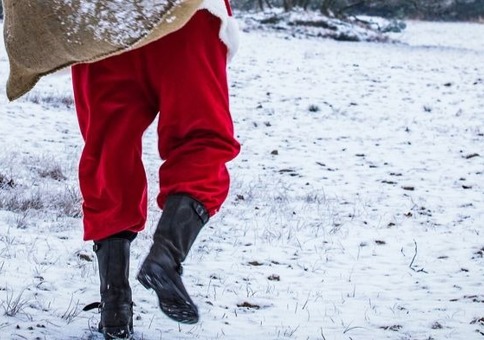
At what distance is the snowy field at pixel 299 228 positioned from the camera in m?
2.71

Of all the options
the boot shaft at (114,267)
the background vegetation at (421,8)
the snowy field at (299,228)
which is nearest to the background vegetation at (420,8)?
the background vegetation at (421,8)

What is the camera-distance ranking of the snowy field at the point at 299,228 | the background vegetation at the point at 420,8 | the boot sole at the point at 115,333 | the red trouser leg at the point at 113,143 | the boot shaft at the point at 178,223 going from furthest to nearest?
the background vegetation at the point at 420,8
the snowy field at the point at 299,228
the boot sole at the point at 115,333
the red trouser leg at the point at 113,143
the boot shaft at the point at 178,223

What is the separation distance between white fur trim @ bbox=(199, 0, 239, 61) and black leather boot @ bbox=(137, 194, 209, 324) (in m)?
0.47

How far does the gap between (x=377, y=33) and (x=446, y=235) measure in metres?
18.9

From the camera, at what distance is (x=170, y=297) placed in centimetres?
184

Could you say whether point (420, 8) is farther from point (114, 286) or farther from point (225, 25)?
point (114, 286)

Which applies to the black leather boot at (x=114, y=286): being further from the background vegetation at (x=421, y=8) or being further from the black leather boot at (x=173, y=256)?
the background vegetation at (x=421, y=8)

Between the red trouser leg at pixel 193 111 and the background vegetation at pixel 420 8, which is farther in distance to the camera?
the background vegetation at pixel 420 8

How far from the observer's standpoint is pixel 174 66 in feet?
6.48

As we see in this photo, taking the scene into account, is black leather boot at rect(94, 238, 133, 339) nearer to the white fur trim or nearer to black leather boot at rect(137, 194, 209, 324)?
black leather boot at rect(137, 194, 209, 324)

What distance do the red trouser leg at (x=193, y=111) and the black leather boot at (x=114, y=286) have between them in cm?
26

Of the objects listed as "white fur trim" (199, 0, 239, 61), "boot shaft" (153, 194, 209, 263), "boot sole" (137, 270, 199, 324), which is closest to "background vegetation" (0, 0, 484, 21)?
"white fur trim" (199, 0, 239, 61)

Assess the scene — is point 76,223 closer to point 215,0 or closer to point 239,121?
point 215,0

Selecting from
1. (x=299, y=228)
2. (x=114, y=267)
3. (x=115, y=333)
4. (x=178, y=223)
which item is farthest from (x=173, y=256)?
(x=299, y=228)
